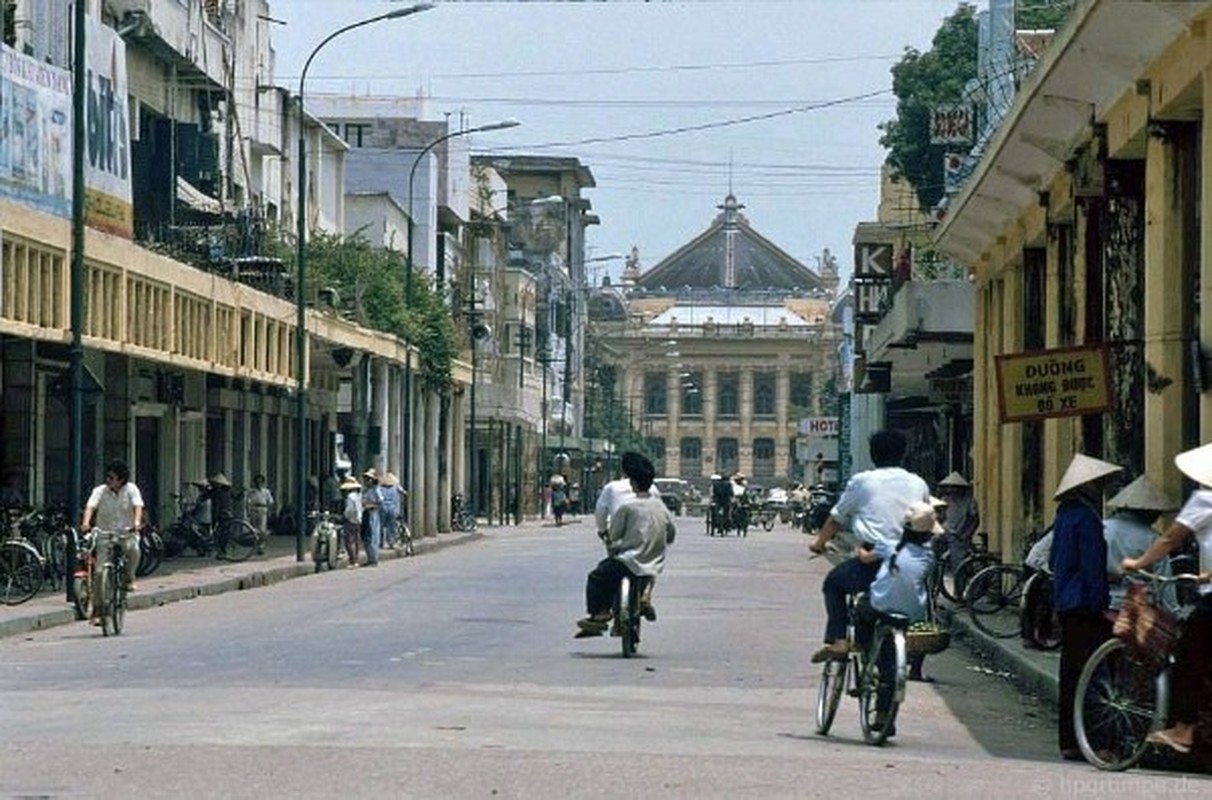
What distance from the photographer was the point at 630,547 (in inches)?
953

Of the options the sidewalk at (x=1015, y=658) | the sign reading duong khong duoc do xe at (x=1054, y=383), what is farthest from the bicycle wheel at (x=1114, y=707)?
the sign reading duong khong duoc do xe at (x=1054, y=383)

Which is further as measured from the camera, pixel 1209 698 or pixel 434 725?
pixel 434 725

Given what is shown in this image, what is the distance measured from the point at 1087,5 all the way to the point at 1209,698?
7.84 meters

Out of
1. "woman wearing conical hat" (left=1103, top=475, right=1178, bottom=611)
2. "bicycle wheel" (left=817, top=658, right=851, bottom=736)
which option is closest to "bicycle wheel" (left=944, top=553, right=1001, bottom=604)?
"woman wearing conical hat" (left=1103, top=475, right=1178, bottom=611)

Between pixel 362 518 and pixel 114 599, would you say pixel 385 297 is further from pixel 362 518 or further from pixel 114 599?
pixel 114 599

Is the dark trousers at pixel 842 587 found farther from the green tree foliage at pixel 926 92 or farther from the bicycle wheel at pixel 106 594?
the green tree foliage at pixel 926 92

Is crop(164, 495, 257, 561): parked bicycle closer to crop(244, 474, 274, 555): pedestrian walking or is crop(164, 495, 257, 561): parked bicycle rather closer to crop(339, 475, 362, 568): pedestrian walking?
crop(339, 475, 362, 568): pedestrian walking

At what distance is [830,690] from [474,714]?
2.19 meters

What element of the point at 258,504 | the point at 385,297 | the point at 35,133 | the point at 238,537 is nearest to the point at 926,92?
the point at 385,297

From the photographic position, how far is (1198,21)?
20.2 metres

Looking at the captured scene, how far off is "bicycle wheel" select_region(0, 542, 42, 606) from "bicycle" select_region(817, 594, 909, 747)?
17.7m

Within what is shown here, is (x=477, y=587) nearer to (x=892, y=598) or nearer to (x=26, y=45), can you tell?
(x=26, y=45)

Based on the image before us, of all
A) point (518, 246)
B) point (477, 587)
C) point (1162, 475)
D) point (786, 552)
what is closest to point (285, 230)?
point (786, 552)

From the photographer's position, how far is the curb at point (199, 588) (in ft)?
97.1
